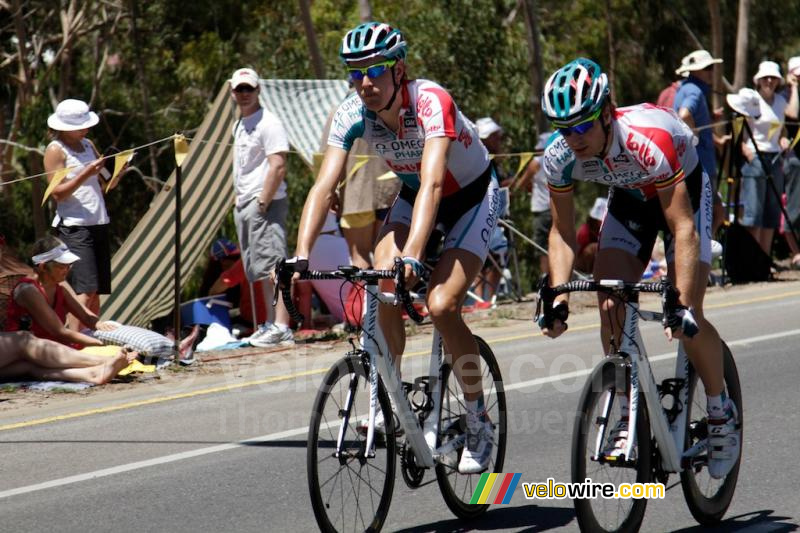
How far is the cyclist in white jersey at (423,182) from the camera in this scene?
5582 mm

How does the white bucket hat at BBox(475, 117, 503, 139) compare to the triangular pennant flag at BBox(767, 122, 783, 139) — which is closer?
the white bucket hat at BBox(475, 117, 503, 139)

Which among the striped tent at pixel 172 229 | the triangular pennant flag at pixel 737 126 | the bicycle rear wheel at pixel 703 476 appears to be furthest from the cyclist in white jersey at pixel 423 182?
the triangular pennant flag at pixel 737 126

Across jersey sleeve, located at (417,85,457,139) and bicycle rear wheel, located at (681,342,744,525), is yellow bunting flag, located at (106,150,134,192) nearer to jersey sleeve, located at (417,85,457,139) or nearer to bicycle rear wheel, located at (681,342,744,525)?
jersey sleeve, located at (417,85,457,139)

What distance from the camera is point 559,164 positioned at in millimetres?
5555

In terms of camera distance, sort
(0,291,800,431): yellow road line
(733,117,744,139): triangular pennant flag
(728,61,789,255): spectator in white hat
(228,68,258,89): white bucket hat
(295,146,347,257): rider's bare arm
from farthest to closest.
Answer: (728,61,789,255): spectator in white hat < (733,117,744,139): triangular pennant flag < (228,68,258,89): white bucket hat < (0,291,800,431): yellow road line < (295,146,347,257): rider's bare arm

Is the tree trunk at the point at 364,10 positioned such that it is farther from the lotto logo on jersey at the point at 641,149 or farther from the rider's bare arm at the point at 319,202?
the lotto logo on jersey at the point at 641,149

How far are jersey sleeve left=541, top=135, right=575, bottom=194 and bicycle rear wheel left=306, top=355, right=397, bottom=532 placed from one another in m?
1.21

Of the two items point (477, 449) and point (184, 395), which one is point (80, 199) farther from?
point (477, 449)

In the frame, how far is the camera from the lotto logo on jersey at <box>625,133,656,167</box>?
5.34 metres

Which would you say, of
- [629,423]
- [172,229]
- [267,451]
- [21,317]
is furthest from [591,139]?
[172,229]

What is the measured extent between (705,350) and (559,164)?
1053 mm

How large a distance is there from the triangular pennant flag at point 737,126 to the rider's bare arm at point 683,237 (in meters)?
9.00

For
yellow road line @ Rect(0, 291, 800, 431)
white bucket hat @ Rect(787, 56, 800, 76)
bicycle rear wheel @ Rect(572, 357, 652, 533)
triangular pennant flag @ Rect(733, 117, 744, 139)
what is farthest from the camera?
white bucket hat @ Rect(787, 56, 800, 76)

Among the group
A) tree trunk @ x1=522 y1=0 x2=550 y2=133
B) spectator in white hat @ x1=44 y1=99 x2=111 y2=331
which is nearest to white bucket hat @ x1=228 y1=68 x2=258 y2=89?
spectator in white hat @ x1=44 y1=99 x2=111 y2=331
